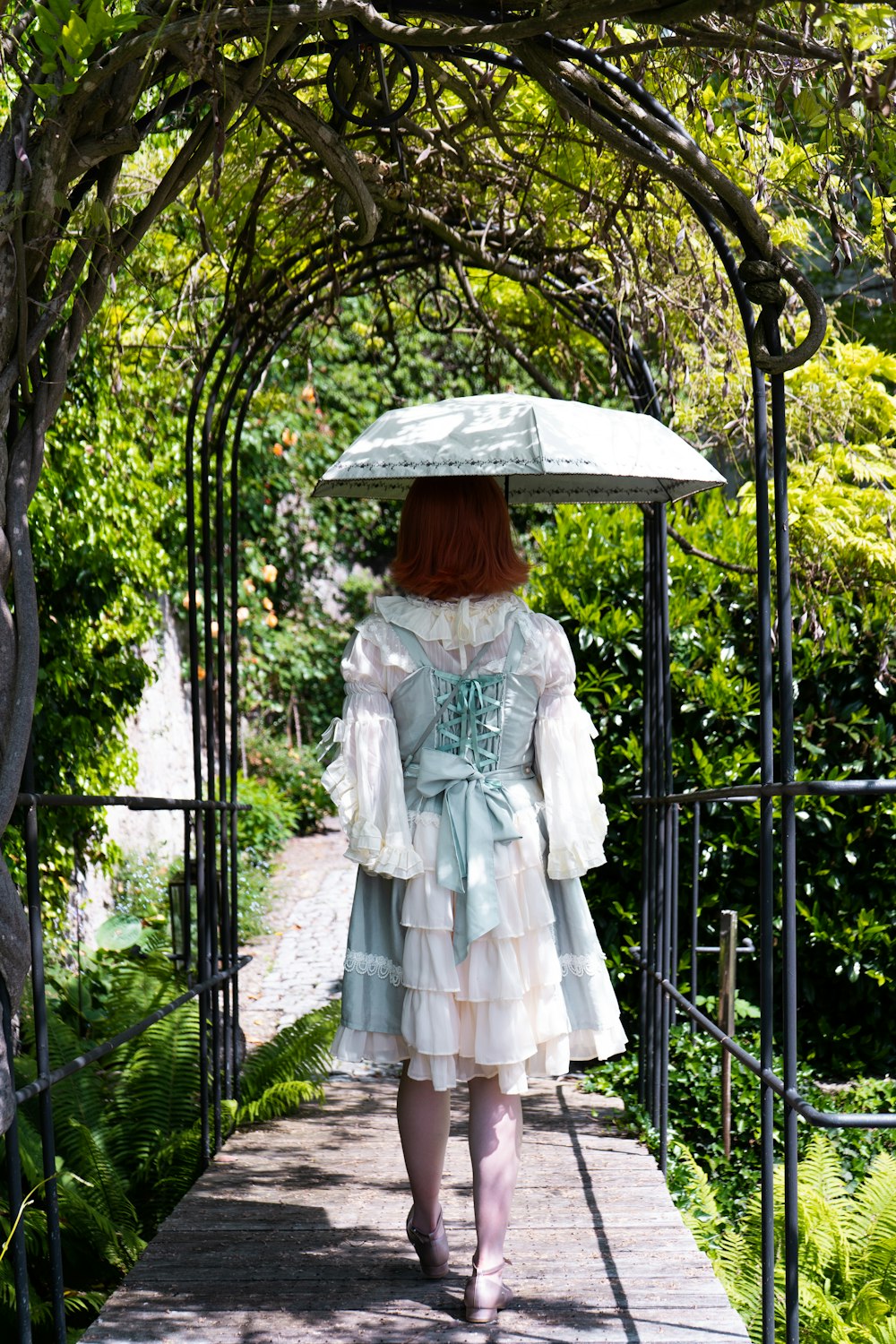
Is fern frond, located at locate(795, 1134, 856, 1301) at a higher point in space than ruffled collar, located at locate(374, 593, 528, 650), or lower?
lower

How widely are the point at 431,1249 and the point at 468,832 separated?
0.93 metres

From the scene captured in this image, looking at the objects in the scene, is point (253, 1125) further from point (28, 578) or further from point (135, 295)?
point (135, 295)

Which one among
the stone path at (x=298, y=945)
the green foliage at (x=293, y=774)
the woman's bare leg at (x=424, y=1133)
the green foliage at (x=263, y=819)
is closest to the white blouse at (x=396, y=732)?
the woman's bare leg at (x=424, y=1133)

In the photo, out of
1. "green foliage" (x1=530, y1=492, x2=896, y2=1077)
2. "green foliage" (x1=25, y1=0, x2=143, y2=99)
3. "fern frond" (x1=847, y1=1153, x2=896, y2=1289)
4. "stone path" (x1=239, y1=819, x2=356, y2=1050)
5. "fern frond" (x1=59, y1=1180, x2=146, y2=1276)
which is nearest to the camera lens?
"green foliage" (x1=25, y1=0, x2=143, y2=99)

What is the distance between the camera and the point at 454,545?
106 inches

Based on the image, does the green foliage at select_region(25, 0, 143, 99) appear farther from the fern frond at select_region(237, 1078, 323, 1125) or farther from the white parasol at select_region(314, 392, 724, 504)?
the fern frond at select_region(237, 1078, 323, 1125)

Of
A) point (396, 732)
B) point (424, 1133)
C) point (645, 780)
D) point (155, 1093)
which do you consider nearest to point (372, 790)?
point (396, 732)

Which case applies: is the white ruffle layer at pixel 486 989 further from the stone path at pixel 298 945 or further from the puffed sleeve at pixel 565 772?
the stone path at pixel 298 945

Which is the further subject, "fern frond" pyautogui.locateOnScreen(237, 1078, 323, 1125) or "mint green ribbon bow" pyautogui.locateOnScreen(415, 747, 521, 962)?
"fern frond" pyautogui.locateOnScreen(237, 1078, 323, 1125)

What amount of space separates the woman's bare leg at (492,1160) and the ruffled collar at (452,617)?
0.92 metres

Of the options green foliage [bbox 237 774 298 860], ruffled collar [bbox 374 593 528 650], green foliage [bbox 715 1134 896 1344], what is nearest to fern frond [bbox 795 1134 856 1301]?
green foliage [bbox 715 1134 896 1344]

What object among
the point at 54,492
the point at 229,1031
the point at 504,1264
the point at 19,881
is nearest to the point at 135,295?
the point at 54,492

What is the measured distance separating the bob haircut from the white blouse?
0.13 feet

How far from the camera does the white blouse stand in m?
2.62
